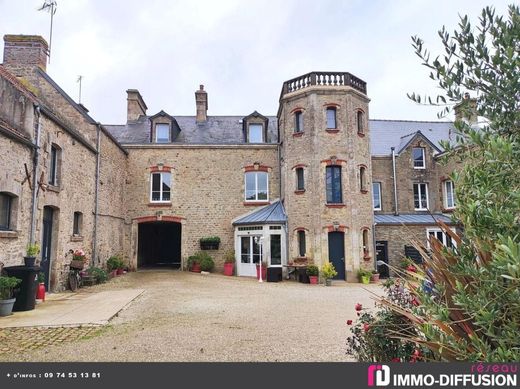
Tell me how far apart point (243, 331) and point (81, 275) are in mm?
8519

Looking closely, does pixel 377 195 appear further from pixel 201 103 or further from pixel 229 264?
pixel 201 103

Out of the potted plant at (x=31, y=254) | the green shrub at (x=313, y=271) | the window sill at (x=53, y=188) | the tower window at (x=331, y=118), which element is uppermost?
the tower window at (x=331, y=118)

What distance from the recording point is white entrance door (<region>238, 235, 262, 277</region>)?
1623 cm

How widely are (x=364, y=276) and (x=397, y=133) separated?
11565 mm

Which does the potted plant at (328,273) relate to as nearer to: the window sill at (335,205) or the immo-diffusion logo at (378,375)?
the window sill at (335,205)

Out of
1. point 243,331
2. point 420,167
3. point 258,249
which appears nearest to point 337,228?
point 258,249

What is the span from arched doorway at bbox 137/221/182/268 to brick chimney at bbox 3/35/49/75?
11.4 m

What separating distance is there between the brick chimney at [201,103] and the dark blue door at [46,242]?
11503 mm

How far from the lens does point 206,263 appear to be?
17.1 m

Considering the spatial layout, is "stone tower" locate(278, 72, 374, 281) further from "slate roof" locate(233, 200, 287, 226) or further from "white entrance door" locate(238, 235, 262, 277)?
"white entrance door" locate(238, 235, 262, 277)

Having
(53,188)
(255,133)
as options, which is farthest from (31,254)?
(255,133)

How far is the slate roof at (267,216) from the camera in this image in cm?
1595

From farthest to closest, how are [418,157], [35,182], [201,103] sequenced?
[201,103], [418,157], [35,182]

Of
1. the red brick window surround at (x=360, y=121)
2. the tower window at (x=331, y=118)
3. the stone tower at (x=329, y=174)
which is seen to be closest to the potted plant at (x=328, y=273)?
the stone tower at (x=329, y=174)
